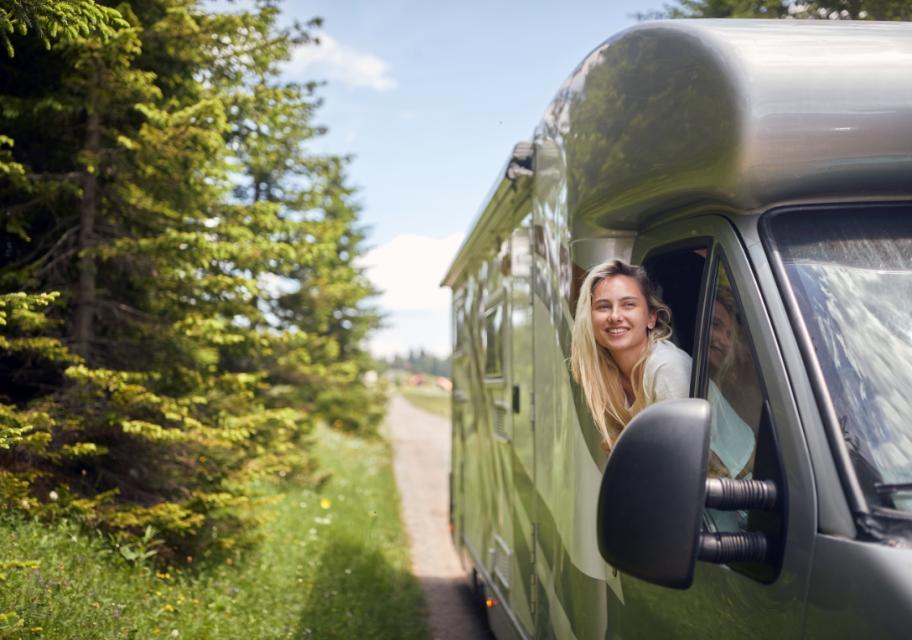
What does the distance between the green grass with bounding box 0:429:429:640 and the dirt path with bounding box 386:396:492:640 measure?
0.21 meters

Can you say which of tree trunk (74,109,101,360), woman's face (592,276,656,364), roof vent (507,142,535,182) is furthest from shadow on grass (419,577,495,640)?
woman's face (592,276,656,364)

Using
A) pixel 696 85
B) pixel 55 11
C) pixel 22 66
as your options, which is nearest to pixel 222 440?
pixel 22 66

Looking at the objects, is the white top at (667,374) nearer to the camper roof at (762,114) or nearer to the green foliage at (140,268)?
the camper roof at (762,114)

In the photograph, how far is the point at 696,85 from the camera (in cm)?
280

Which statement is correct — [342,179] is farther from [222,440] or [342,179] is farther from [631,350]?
[631,350]

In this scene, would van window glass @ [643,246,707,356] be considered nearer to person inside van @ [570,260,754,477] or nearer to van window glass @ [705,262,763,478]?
person inside van @ [570,260,754,477]

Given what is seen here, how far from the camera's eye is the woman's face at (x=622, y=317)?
313 centimetres

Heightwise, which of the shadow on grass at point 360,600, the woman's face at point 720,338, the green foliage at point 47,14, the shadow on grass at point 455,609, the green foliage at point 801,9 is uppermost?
the green foliage at point 801,9

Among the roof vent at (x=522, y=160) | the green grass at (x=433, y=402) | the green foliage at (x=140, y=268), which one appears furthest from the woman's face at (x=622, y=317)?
the green grass at (x=433, y=402)

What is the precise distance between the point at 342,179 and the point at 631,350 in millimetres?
17781

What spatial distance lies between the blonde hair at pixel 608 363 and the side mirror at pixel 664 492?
1.02 metres

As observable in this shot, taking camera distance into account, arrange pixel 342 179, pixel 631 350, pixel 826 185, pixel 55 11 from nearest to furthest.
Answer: pixel 826 185, pixel 631 350, pixel 55 11, pixel 342 179

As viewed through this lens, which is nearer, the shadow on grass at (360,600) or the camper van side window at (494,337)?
the camper van side window at (494,337)

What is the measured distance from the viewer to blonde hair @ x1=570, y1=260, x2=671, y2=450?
10.3 ft
